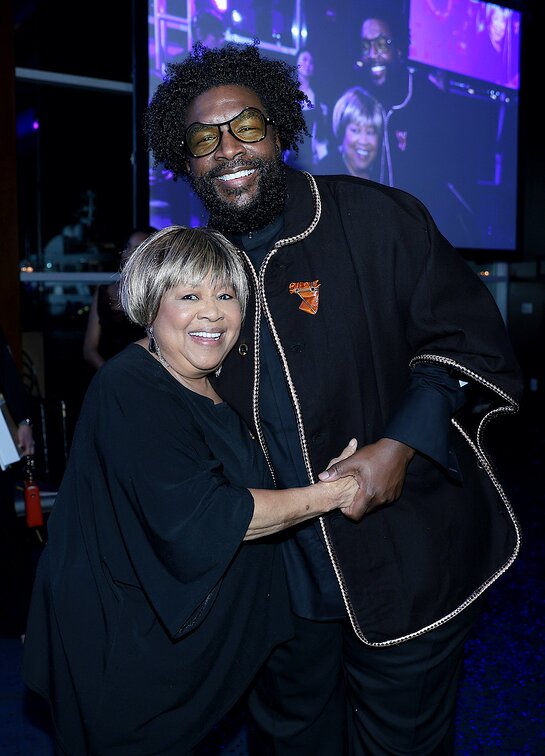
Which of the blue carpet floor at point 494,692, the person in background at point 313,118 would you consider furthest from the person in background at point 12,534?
the person in background at point 313,118

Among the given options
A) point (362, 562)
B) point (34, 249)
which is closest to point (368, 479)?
point (362, 562)

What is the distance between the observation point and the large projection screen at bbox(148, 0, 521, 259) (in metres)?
5.83

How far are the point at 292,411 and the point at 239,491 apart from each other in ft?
0.85

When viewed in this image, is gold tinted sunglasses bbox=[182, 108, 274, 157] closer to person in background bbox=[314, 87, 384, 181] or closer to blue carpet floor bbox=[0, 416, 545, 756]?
blue carpet floor bbox=[0, 416, 545, 756]

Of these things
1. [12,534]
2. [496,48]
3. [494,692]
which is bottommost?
[494,692]

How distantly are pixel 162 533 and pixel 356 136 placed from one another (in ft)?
18.7

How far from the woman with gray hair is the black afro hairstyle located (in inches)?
15.4

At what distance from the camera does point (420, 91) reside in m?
7.06

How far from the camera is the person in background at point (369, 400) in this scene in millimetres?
1666

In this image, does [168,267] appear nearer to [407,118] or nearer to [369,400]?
[369,400]

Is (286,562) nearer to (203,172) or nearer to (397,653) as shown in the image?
(397,653)

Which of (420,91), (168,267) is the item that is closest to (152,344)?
(168,267)

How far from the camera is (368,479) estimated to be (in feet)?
5.16

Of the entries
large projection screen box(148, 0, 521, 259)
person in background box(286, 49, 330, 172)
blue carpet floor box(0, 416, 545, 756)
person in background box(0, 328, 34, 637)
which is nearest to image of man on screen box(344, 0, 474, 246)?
large projection screen box(148, 0, 521, 259)
